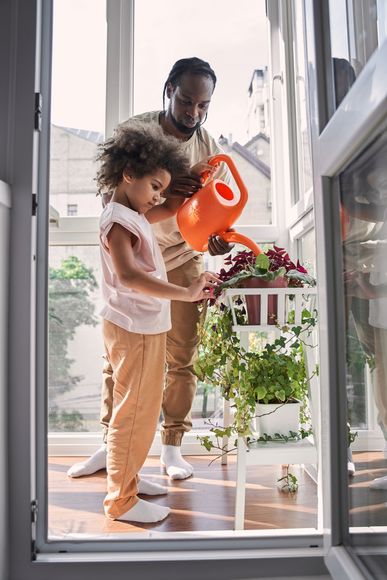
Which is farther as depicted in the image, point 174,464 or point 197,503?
point 174,464

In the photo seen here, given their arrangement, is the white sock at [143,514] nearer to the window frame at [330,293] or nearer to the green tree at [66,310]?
the window frame at [330,293]

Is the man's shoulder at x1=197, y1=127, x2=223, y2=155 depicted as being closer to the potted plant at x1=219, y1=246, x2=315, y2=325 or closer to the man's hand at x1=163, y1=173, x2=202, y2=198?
A: the man's hand at x1=163, y1=173, x2=202, y2=198

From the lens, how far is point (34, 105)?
1.14 meters

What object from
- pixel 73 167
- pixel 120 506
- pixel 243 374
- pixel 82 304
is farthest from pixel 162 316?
pixel 73 167

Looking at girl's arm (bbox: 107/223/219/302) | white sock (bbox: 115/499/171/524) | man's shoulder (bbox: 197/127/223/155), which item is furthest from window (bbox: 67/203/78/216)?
white sock (bbox: 115/499/171/524)

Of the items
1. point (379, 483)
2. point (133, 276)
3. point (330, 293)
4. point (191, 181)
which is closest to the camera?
point (379, 483)

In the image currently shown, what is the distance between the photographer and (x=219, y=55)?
2.31 meters

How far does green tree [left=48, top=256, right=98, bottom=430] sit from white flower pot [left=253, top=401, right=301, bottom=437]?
98 centimetres

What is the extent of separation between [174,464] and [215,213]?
2.96ft

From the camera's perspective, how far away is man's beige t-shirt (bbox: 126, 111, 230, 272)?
6.39ft

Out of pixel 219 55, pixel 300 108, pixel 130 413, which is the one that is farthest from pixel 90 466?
pixel 219 55

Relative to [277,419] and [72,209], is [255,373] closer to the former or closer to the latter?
Result: [277,419]

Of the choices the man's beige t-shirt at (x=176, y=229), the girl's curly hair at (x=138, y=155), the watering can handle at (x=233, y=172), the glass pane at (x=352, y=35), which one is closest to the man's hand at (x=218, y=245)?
the watering can handle at (x=233, y=172)

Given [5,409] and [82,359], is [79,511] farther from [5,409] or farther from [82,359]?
[82,359]
